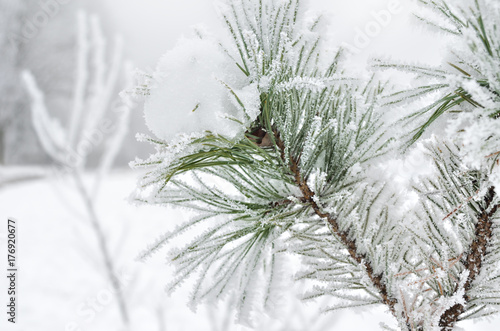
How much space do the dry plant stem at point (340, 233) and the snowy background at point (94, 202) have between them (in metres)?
0.12

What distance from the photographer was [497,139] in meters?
0.32

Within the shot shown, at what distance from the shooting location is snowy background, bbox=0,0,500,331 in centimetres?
91

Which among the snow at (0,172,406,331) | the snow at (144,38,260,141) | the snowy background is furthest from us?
the snow at (0,172,406,331)

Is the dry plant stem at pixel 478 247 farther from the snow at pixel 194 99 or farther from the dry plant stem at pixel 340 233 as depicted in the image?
the snow at pixel 194 99

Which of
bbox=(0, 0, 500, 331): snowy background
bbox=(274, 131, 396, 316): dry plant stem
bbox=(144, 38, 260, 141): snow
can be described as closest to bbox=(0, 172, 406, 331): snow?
bbox=(0, 0, 500, 331): snowy background

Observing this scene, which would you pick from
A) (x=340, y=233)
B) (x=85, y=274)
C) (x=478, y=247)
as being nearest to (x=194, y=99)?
(x=340, y=233)

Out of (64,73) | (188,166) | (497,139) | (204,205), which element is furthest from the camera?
(64,73)

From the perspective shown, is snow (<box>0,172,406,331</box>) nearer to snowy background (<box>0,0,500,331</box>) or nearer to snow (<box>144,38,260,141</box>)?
snowy background (<box>0,0,500,331</box>)

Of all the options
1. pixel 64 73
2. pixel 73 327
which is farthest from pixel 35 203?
pixel 64 73

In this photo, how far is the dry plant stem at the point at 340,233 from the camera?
46 centimetres

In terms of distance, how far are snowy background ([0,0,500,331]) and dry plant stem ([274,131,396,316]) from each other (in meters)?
0.12

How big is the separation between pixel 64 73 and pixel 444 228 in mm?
7326

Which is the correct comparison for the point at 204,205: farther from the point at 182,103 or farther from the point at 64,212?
the point at 64,212

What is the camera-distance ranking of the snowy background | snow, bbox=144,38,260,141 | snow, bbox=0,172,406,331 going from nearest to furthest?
snow, bbox=144,38,260,141
the snowy background
snow, bbox=0,172,406,331
